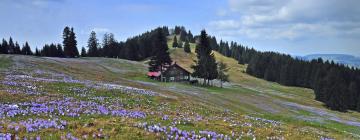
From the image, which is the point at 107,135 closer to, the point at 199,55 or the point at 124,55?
the point at 199,55

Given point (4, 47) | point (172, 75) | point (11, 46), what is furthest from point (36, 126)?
point (11, 46)

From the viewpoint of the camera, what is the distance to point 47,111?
1552 cm

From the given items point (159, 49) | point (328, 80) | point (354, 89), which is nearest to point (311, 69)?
point (354, 89)

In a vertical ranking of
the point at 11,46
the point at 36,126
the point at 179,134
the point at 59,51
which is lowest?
the point at 179,134

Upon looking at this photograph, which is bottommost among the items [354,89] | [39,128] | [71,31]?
[354,89]

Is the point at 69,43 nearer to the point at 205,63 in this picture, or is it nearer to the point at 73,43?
the point at 73,43

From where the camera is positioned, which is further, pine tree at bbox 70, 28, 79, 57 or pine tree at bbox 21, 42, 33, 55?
pine tree at bbox 21, 42, 33, 55

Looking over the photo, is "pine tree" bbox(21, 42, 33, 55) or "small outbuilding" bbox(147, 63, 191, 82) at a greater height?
"pine tree" bbox(21, 42, 33, 55)

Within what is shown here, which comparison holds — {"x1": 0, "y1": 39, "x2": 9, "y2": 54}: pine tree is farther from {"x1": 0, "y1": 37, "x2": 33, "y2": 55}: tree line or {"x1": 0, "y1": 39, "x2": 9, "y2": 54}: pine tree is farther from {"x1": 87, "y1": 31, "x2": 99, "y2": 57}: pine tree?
{"x1": 87, "y1": 31, "x2": 99, "y2": 57}: pine tree

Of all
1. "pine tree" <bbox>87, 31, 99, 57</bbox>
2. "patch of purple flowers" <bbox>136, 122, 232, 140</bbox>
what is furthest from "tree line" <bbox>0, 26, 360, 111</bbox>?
"patch of purple flowers" <bbox>136, 122, 232, 140</bbox>

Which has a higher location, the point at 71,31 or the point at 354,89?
the point at 71,31

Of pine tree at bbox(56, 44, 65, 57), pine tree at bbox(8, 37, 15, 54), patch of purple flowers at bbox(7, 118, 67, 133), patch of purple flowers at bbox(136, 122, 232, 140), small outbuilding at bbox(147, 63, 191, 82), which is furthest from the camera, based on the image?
pine tree at bbox(56, 44, 65, 57)

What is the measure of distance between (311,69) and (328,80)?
53901 millimetres

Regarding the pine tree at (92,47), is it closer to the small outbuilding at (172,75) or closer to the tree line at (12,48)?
the tree line at (12,48)
